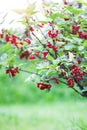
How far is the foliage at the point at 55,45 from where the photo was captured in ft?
10.5

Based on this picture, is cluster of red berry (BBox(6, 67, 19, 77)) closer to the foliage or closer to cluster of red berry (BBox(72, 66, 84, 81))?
the foliage

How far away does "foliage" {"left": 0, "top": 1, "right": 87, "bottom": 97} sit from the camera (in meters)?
3.21

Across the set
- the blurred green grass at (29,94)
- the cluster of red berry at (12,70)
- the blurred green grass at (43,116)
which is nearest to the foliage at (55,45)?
the cluster of red berry at (12,70)

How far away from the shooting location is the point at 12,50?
346 centimetres

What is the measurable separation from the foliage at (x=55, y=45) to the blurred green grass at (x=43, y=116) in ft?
4.49

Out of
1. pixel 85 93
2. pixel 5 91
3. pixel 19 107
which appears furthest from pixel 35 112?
pixel 85 93

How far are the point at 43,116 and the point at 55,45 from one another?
4259 mm

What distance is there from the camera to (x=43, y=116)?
7449 millimetres

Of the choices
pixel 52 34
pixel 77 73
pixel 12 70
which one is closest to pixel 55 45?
pixel 52 34

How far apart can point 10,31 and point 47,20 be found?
0.36m

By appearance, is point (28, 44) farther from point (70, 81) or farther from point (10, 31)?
point (70, 81)

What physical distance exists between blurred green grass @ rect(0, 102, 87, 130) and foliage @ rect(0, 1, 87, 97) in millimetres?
1367

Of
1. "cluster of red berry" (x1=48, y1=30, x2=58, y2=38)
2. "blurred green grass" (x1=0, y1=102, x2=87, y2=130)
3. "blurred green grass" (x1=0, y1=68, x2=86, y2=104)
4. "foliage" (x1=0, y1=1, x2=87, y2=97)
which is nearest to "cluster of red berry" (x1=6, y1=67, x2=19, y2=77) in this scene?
"foliage" (x1=0, y1=1, x2=87, y2=97)

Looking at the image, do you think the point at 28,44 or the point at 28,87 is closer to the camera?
the point at 28,44
